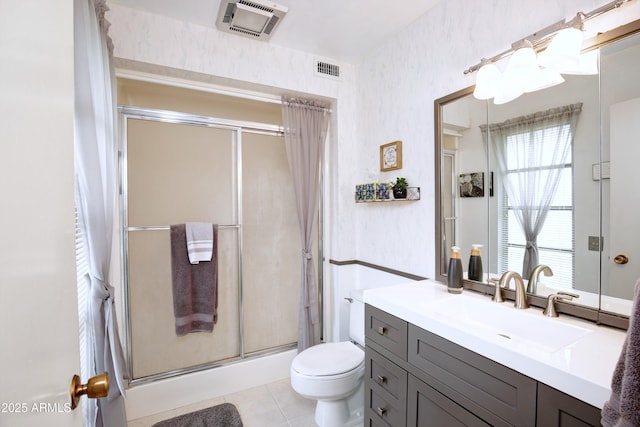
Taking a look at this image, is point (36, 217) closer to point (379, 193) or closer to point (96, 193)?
point (96, 193)

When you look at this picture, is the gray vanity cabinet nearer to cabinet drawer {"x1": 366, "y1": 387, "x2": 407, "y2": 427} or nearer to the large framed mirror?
cabinet drawer {"x1": 366, "y1": 387, "x2": 407, "y2": 427}

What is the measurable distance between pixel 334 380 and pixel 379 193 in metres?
1.23

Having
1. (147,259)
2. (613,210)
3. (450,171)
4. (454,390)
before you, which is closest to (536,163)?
(613,210)

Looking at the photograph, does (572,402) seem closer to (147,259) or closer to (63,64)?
(63,64)

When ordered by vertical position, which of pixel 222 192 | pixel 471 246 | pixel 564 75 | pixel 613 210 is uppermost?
pixel 564 75

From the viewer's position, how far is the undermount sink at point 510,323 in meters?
1.05

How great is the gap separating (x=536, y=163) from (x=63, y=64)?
1662mm

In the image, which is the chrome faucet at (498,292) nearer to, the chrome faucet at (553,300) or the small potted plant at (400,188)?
the chrome faucet at (553,300)

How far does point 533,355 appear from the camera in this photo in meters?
0.83

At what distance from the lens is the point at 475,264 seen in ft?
4.99

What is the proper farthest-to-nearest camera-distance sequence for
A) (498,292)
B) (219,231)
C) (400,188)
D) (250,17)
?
(219,231) < (400,188) < (250,17) < (498,292)

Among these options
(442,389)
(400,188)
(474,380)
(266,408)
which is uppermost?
(400,188)

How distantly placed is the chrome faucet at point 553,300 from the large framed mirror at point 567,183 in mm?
22

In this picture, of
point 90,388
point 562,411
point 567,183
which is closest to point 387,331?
point 562,411
